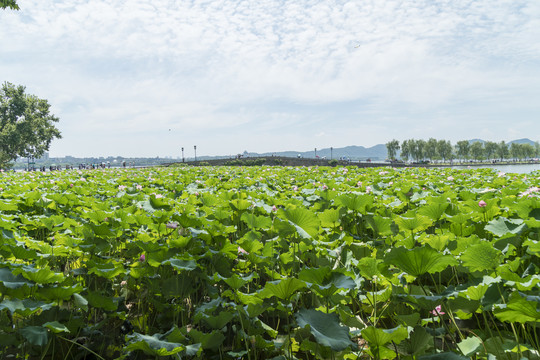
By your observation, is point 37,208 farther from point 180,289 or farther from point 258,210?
point 180,289

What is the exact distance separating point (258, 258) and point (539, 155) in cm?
15402

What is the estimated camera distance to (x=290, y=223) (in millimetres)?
2119

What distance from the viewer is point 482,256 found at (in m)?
1.53

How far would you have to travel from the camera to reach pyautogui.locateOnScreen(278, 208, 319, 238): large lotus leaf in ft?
7.04

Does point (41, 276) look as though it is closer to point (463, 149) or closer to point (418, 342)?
point (418, 342)

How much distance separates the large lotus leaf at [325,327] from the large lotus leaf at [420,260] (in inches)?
13.4

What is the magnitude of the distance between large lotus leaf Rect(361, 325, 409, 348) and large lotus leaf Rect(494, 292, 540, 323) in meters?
0.36

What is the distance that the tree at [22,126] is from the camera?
4091 cm

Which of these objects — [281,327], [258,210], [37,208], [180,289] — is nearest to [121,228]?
[180,289]

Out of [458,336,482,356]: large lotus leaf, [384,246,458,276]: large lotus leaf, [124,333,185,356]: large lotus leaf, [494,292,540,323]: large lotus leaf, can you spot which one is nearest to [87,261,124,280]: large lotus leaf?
[124,333,185,356]: large lotus leaf

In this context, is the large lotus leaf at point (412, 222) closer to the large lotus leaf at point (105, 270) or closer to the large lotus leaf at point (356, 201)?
the large lotus leaf at point (356, 201)

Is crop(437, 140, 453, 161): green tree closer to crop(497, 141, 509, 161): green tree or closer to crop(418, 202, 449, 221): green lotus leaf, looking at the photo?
crop(497, 141, 509, 161): green tree

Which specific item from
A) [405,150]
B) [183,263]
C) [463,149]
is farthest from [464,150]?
[183,263]

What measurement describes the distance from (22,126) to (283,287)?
172 ft
